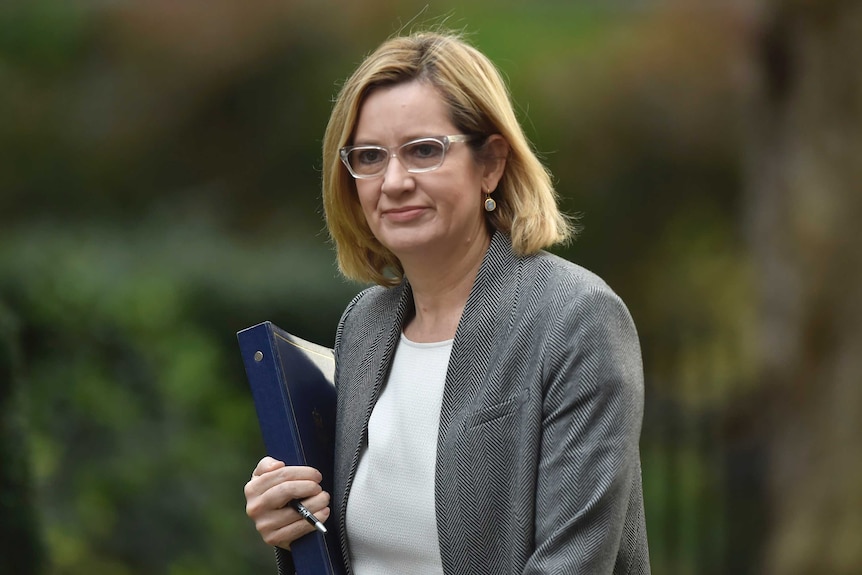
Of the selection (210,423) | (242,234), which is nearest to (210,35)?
(242,234)

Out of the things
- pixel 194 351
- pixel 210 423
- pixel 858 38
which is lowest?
pixel 210 423

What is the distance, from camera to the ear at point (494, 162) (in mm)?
2221

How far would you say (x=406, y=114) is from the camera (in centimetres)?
214

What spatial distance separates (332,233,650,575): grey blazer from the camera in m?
1.90

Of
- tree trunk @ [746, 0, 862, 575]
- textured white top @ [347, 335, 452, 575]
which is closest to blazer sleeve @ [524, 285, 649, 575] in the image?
textured white top @ [347, 335, 452, 575]

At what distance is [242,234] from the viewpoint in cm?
685

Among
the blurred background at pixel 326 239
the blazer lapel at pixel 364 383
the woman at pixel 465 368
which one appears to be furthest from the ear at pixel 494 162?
the blurred background at pixel 326 239

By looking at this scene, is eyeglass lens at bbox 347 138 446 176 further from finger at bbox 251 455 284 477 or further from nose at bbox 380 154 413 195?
finger at bbox 251 455 284 477

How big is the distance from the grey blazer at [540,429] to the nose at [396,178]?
0.20 m

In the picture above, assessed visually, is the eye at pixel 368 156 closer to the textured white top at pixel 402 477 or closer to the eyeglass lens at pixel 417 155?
the eyeglass lens at pixel 417 155

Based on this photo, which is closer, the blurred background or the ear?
the ear

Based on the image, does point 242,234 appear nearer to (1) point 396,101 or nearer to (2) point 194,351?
(2) point 194,351

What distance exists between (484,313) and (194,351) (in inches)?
182

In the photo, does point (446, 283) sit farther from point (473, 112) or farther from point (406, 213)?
point (473, 112)
